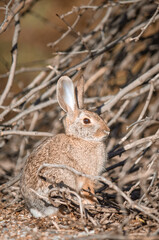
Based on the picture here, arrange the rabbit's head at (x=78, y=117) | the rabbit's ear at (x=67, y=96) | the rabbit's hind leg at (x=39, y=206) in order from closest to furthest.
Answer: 1. the rabbit's hind leg at (x=39, y=206)
2. the rabbit's head at (x=78, y=117)
3. the rabbit's ear at (x=67, y=96)

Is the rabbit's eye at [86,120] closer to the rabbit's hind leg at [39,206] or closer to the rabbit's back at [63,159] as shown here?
the rabbit's back at [63,159]

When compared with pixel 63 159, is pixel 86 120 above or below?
above

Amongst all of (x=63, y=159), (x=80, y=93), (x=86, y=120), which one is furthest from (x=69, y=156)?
(x=80, y=93)

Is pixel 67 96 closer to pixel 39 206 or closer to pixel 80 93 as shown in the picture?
pixel 80 93


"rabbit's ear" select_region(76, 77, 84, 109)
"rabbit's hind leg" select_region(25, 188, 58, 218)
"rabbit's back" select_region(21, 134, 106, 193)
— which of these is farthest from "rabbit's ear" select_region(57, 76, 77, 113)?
"rabbit's hind leg" select_region(25, 188, 58, 218)

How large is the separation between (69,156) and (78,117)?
0.51m

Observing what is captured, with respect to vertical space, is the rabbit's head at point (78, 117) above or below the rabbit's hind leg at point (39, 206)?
above

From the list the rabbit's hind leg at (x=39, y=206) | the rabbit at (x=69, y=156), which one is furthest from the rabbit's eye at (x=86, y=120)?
the rabbit's hind leg at (x=39, y=206)

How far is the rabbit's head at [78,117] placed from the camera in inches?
140

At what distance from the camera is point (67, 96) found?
3830 millimetres

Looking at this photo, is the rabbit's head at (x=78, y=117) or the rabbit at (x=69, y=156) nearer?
the rabbit at (x=69, y=156)

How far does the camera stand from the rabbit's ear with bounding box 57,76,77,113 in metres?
3.72

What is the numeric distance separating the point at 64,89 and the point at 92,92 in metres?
1.99

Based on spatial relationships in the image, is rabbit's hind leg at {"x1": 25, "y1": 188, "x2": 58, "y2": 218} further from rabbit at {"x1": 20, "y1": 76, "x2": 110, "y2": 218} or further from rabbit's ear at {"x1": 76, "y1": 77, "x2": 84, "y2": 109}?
rabbit's ear at {"x1": 76, "y1": 77, "x2": 84, "y2": 109}
